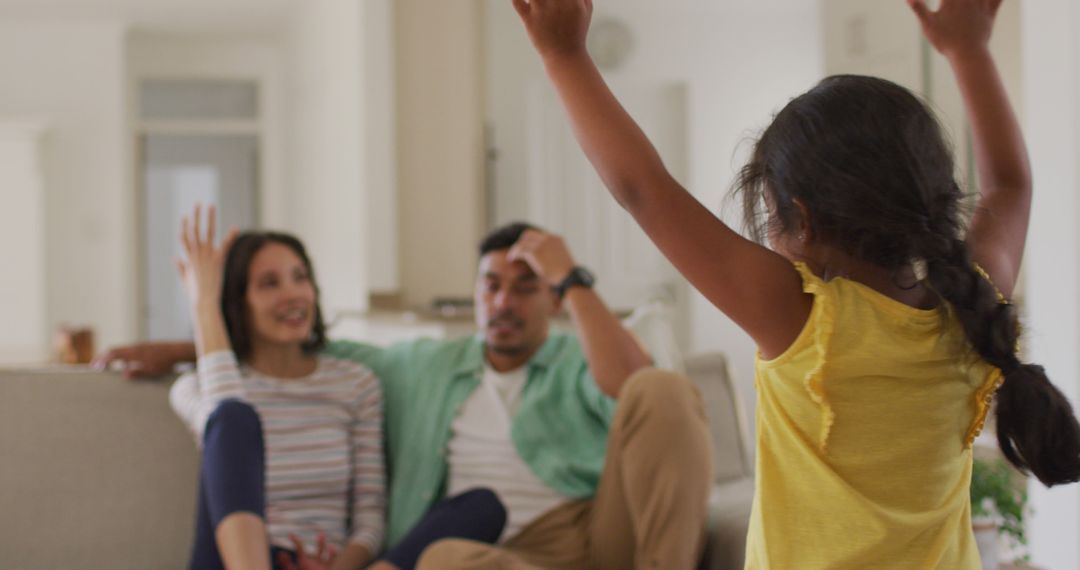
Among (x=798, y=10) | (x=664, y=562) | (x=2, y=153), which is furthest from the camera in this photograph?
(x=2, y=153)

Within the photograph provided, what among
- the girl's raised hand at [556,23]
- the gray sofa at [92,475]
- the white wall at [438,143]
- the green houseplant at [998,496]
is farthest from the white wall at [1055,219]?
the white wall at [438,143]

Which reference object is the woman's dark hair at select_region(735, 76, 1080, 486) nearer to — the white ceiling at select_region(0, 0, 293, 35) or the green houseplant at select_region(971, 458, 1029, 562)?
the green houseplant at select_region(971, 458, 1029, 562)

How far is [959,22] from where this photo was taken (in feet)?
3.98

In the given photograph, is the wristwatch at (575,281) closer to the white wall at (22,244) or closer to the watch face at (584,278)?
the watch face at (584,278)

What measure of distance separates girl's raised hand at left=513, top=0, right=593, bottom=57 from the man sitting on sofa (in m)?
1.11

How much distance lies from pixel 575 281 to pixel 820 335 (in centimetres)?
141

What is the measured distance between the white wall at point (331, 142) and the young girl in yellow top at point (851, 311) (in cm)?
398

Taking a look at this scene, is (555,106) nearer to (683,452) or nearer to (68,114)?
(68,114)

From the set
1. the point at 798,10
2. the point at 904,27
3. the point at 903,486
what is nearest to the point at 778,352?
the point at 903,486

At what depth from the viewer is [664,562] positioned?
1912 millimetres

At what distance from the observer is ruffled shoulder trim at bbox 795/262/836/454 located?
0.96 m

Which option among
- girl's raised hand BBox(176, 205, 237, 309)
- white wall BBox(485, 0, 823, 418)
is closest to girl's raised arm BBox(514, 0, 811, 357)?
girl's raised hand BBox(176, 205, 237, 309)

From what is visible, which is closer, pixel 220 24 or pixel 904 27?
pixel 904 27

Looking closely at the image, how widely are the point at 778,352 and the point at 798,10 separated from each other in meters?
6.21
